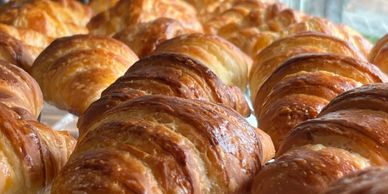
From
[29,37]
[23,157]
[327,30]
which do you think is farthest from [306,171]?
[29,37]

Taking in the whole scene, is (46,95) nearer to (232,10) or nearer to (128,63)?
(128,63)

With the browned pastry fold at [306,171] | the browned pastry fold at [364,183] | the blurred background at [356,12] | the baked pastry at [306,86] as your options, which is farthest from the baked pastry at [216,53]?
the blurred background at [356,12]

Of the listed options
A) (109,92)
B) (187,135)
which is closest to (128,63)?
(109,92)

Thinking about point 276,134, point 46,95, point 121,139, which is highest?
point 121,139

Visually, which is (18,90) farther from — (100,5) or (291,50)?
(100,5)

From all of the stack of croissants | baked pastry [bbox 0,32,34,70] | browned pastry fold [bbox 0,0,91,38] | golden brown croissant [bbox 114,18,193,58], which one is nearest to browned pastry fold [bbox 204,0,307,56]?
the stack of croissants

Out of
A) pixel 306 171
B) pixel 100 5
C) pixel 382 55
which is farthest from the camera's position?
pixel 100 5

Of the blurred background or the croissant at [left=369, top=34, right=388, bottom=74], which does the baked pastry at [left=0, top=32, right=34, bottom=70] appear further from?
the blurred background
